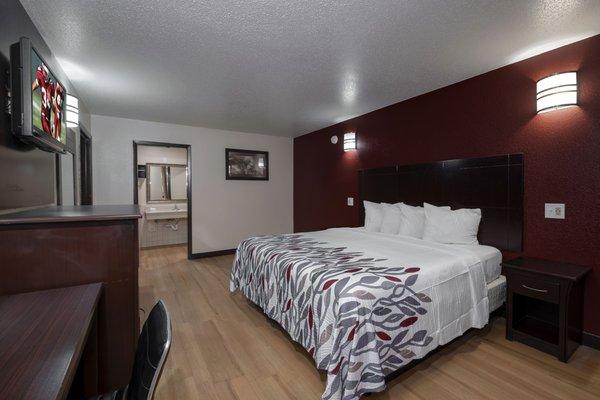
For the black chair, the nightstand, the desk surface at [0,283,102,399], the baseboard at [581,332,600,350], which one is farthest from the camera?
the baseboard at [581,332,600,350]

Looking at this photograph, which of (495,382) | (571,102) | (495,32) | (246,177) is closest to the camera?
(495,382)

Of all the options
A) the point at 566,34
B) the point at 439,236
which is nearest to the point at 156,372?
the point at 439,236

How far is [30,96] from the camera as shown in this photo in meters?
1.57

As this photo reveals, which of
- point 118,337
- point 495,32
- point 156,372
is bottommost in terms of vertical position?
point 118,337

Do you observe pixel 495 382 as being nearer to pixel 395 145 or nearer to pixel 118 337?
pixel 118 337

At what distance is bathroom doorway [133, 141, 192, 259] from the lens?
224 inches

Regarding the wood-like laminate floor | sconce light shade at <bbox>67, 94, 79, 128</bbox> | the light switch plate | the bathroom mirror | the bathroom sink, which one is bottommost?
the wood-like laminate floor

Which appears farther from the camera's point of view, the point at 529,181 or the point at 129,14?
the point at 529,181

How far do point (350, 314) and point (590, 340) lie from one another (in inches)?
84.2

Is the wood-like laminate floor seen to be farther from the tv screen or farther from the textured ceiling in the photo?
the textured ceiling

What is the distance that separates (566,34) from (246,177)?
4615 millimetres

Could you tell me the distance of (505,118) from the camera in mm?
2654

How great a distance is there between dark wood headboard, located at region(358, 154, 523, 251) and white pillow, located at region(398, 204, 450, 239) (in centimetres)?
21

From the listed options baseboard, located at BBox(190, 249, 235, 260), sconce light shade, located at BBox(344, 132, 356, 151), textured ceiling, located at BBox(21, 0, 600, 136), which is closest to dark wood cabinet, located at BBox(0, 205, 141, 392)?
textured ceiling, located at BBox(21, 0, 600, 136)
